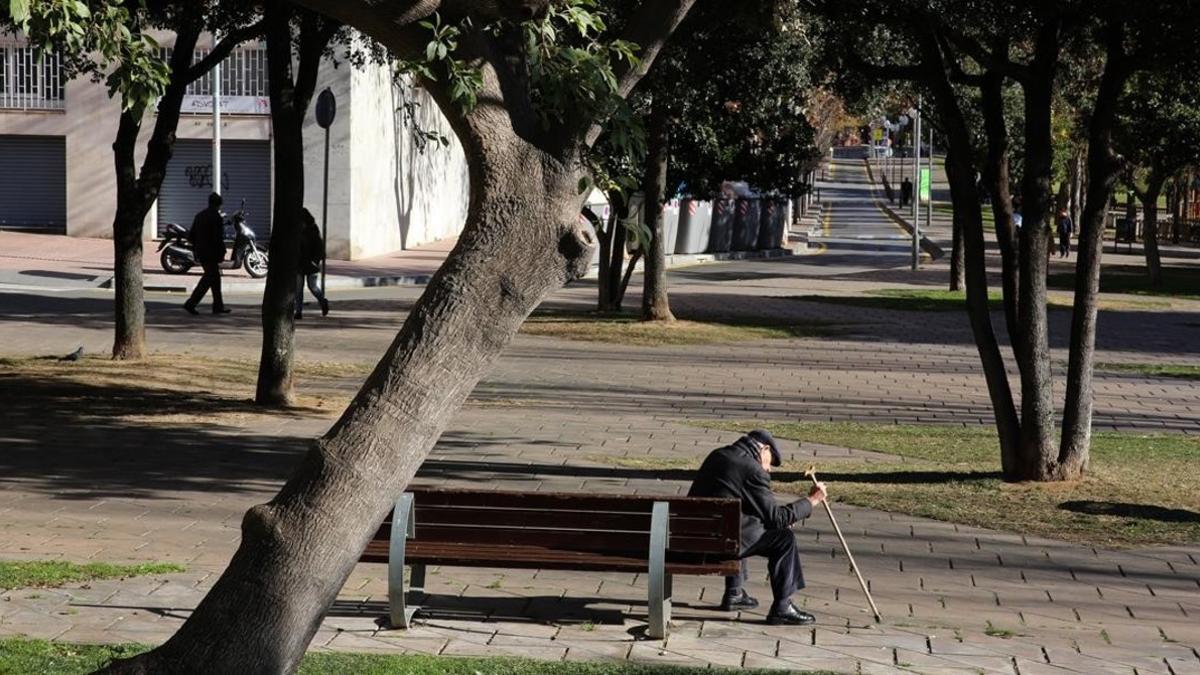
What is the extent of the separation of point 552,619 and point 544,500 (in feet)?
1.95

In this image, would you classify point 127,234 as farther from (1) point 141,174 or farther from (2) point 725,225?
(2) point 725,225

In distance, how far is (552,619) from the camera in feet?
27.2

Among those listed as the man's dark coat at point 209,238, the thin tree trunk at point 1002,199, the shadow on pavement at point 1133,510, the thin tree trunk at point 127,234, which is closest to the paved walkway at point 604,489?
the shadow on pavement at point 1133,510

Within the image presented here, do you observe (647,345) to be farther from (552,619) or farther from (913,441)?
(552,619)

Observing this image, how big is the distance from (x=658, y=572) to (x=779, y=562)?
2.60ft

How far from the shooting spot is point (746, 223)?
48000 millimetres

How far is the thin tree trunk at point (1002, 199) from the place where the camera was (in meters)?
12.7

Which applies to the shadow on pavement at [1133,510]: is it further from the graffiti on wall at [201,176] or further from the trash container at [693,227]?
the trash container at [693,227]

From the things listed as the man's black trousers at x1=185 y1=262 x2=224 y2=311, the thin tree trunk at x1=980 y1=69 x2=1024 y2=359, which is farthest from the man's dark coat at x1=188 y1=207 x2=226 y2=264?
the thin tree trunk at x1=980 y1=69 x2=1024 y2=359

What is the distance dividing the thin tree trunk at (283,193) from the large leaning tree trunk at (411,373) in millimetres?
9971

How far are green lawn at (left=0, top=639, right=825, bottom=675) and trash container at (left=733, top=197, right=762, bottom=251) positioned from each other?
40.3 metres

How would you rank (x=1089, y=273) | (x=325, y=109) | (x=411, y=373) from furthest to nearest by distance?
(x=325, y=109) < (x=1089, y=273) < (x=411, y=373)

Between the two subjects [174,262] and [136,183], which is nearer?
[136,183]

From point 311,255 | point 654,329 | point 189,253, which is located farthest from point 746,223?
point 311,255
